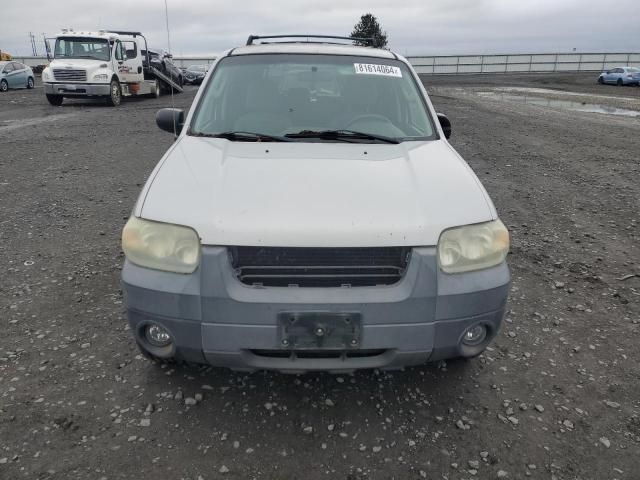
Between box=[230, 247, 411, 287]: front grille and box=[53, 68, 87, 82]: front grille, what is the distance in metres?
17.0

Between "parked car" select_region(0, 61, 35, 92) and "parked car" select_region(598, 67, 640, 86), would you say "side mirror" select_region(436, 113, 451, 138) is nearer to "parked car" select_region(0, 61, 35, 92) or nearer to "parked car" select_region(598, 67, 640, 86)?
"parked car" select_region(0, 61, 35, 92)

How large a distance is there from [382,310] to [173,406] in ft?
4.10

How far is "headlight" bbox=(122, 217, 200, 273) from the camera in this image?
2.28 meters

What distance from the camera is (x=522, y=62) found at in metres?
52.4

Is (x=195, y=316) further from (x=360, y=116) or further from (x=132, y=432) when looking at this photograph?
(x=360, y=116)

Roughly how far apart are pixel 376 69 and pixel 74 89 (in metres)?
15.8

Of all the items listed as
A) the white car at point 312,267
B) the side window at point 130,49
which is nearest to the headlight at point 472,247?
the white car at point 312,267

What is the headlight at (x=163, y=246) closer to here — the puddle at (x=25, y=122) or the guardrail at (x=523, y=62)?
the puddle at (x=25, y=122)

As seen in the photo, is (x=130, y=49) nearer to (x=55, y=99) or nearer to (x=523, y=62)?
(x=55, y=99)

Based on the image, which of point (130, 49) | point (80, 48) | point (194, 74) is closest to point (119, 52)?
point (130, 49)

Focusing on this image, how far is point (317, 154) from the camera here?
293 centimetres

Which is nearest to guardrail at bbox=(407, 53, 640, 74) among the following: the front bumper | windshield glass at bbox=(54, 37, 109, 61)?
windshield glass at bbox=(54, 37, 109, 61)

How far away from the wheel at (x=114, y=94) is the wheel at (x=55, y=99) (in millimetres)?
1575

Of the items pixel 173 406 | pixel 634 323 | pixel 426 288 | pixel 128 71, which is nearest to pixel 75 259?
pixel 173 406
